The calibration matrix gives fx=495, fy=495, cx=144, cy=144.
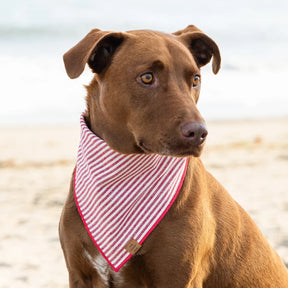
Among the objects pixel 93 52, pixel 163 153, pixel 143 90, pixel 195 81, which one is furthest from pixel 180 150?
pixel 93 52

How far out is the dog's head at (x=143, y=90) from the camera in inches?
104

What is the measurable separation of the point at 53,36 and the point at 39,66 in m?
9.09

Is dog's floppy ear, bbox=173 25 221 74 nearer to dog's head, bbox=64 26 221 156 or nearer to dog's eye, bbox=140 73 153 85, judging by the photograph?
dog's head, bbox=64 26 221 156

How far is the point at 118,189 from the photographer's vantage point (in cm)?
322

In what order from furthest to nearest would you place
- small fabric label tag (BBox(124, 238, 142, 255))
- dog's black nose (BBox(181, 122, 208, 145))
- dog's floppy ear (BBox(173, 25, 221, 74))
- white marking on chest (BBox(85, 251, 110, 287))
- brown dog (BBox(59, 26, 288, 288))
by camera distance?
dog's floppy ear (BBox(173, 25, 221, 74)), white marking on chest (BBox(85, 251, 110, 287)), small fabric label tag (BBox(124, 238, 142, 255)), brown dog (BBox(59, 26, 288, 288)), dog's black nose (BBox(181, 122, 208, 145))

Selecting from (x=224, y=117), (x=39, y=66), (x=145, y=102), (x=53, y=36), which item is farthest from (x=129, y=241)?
(x=53, y=36)

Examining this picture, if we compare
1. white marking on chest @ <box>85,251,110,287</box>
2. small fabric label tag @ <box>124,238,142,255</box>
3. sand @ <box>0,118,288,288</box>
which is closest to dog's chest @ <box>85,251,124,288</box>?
white marking on chest @ <box>85,251,110,287</box>

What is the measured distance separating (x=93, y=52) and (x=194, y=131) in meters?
0.78

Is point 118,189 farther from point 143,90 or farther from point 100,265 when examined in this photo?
point 143,90

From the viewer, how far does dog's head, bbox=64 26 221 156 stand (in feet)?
8.66

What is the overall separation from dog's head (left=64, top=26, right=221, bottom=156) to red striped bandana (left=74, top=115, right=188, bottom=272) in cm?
16

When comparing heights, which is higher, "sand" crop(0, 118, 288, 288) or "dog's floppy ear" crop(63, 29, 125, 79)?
"dog's floppy ear" crop(63, 29, 125, 79)

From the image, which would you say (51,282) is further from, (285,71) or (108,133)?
(285,71)

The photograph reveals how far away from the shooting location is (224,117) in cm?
1805
